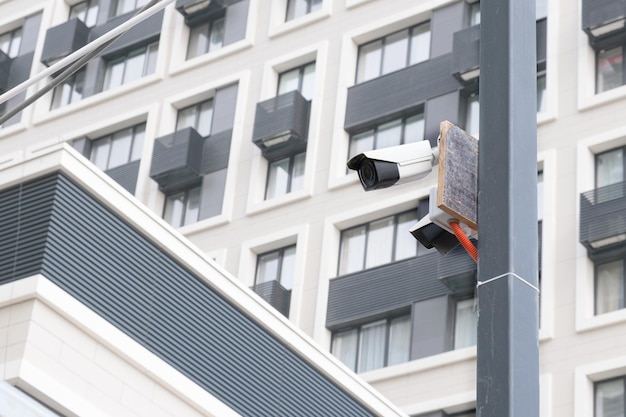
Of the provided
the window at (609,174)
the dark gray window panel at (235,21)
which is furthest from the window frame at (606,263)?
the dark gray window panel at (235,21)

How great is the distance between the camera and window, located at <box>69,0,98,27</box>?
59.2 metres

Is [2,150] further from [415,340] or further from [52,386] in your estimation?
[52,386]

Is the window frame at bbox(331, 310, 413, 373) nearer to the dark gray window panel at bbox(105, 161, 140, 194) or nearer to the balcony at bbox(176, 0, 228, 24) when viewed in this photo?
the dark gray window panel at bbox(105, 161, 140, 194)

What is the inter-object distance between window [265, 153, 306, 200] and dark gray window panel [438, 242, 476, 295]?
800 cm

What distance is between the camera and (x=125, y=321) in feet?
70.4

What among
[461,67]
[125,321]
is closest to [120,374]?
[125,321]

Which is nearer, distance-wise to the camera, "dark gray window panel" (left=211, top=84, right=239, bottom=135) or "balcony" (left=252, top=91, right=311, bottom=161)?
"balcony" (left=252, top=91, right=311, bottom=161)

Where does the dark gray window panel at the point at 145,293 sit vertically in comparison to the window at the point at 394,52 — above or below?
below

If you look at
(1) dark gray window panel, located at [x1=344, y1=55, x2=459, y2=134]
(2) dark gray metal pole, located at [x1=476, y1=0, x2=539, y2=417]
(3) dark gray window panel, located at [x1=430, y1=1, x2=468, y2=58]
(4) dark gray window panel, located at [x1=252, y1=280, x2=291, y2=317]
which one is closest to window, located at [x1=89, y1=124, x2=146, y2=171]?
(1) dark gray window panel, located at [x1=344, y1=55, x2=459, y2=134]

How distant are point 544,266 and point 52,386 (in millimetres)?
24335

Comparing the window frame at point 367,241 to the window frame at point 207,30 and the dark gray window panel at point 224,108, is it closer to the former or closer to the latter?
the dark gray window panel at point 224,108

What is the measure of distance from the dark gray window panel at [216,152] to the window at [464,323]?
37.1 feet

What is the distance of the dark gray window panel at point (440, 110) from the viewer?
46094 mm

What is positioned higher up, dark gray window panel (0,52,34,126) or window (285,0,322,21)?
dark gray window panel (0,52,34,126)
